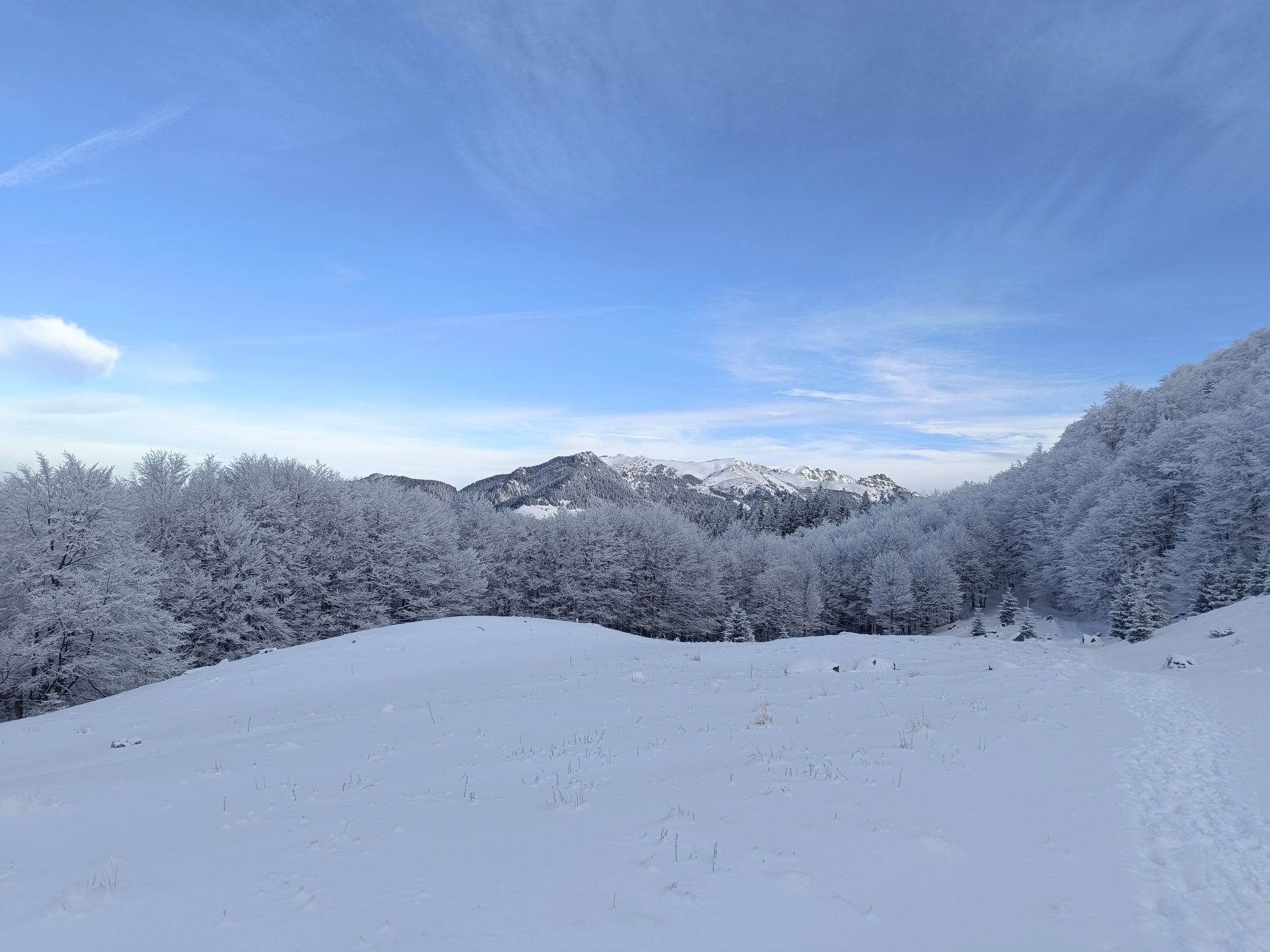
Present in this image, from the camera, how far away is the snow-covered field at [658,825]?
16.6ft

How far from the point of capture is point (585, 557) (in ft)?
194

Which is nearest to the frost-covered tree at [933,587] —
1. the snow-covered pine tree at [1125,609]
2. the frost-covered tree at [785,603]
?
the frost-covered tree at [785,603]

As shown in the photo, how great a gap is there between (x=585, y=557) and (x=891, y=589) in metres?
37.1

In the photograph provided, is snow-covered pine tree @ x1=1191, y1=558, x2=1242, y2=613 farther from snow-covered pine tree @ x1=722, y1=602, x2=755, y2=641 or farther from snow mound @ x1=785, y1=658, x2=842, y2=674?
snow mound @ x1=785, y1=658, x2=842, y2=674

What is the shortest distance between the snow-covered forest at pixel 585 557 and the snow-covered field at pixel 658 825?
49.0ft

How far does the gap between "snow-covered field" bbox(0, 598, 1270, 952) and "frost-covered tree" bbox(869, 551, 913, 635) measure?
57570mm

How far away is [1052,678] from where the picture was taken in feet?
60.8

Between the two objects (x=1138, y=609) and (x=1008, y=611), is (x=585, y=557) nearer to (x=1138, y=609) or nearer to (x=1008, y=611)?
(x=1138, y=609)

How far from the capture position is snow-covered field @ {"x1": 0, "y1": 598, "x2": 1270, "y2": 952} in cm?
505

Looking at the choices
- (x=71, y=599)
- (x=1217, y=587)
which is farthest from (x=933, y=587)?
(x=71, y=599)

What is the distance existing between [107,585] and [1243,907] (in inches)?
1407

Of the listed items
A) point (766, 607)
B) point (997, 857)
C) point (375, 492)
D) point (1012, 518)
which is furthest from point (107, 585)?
point (1012, 518)

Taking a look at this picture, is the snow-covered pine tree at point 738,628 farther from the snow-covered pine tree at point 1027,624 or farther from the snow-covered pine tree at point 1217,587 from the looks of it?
the snow-covered pine tree at point 1217,587

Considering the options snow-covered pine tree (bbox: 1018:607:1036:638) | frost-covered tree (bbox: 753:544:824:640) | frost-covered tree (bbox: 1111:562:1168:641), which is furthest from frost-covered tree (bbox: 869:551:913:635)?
frost-covered tree (bbox: 1111:562:1168:641)
